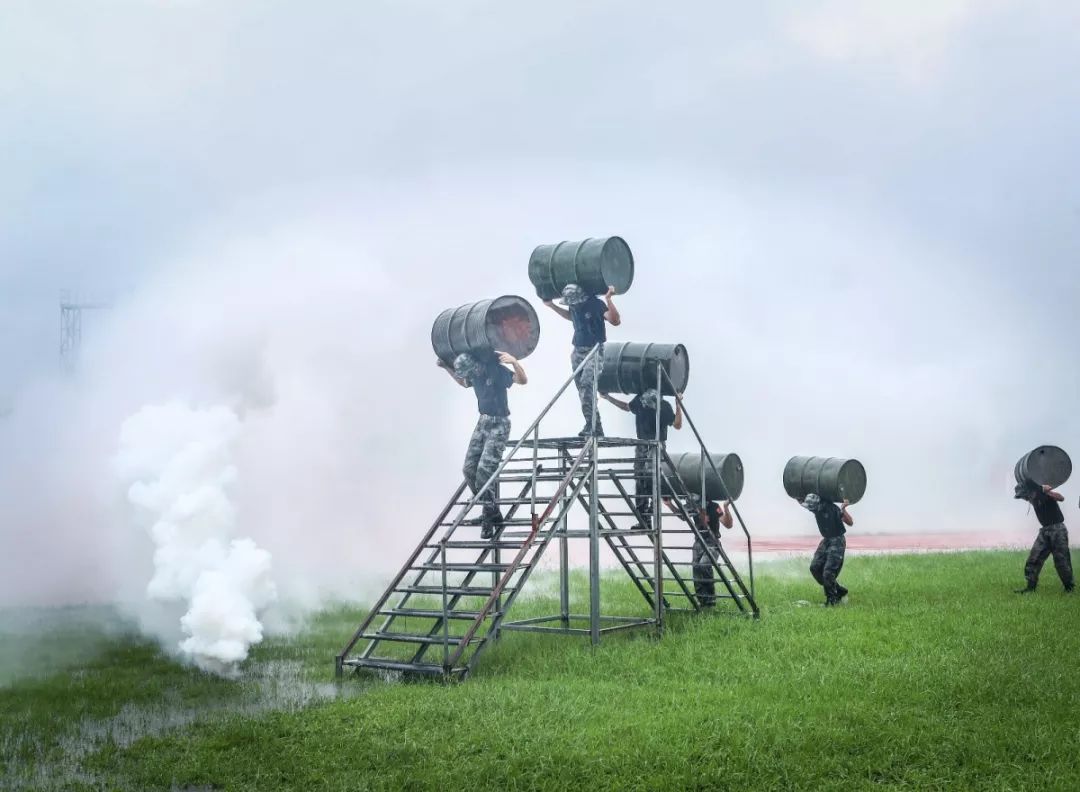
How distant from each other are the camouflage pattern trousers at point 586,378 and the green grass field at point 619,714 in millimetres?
3158

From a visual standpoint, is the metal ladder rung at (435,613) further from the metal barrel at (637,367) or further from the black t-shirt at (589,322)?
the metal barrel at (637,367)

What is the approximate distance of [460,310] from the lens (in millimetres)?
14219

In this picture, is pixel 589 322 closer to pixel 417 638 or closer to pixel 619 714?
pixel 417 638

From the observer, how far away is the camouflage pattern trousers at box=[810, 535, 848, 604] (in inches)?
663

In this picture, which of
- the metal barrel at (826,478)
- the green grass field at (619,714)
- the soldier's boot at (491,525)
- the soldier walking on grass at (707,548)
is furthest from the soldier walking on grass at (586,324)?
the metal barrel at (826,478)

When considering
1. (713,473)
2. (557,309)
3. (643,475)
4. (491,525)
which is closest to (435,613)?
(491,525)

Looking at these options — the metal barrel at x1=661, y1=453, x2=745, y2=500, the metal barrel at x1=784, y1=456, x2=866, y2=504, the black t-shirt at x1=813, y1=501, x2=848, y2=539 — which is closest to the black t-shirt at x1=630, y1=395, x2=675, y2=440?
the metal barrel at x1=661, y1=453, x2=745, y2=500

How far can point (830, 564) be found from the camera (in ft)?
55.3

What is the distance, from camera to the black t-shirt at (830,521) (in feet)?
55.7

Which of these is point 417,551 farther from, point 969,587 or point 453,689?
point 969,587

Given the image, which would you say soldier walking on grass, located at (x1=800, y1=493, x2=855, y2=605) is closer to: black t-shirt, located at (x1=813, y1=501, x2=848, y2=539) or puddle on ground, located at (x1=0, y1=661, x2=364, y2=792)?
black t-shirt, located at (x1=813, y1=501, x2=848, y2=539)

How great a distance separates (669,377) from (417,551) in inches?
202

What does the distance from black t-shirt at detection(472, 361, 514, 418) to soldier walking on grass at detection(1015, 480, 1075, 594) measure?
10.1 m

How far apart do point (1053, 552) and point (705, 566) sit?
638cm
